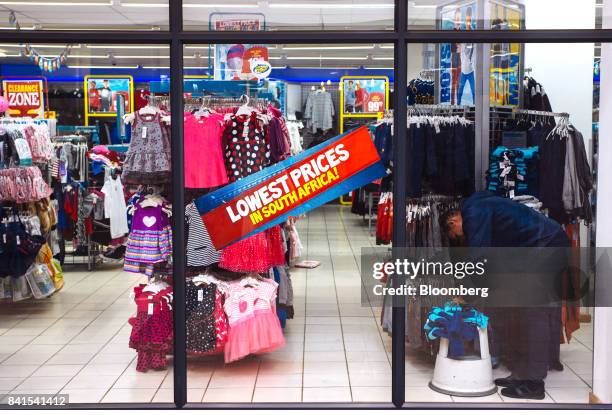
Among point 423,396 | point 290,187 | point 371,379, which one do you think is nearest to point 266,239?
point 290,187

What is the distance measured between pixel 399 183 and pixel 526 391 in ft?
5.26

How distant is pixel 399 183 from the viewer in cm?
423

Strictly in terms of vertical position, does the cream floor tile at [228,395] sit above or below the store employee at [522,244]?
below

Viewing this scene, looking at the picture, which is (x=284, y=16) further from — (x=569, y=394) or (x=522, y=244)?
(x=569, y=394)

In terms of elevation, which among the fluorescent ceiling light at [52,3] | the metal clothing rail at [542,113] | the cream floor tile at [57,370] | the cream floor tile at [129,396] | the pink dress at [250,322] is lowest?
the cream floor tile at [129,396]

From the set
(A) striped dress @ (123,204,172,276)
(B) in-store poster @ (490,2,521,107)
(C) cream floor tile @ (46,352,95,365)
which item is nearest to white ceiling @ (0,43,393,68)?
(B) in-store poster @ (490,2,521,107)

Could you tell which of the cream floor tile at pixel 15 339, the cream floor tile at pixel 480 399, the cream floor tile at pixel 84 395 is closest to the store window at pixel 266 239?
the cream floor tile at pixel 480 399

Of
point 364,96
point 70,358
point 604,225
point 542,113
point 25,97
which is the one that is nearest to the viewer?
point 604,225

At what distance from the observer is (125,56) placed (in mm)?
5090

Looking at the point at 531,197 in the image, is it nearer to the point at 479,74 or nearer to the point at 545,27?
the point at 479,74

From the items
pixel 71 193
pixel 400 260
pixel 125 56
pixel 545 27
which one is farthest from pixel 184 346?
pixel 71 193

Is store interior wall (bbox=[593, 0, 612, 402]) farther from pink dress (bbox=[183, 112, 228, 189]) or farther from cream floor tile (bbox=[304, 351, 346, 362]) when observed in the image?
pink dress (bbox=[183, 112, 228, 189])

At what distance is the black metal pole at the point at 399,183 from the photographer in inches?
163

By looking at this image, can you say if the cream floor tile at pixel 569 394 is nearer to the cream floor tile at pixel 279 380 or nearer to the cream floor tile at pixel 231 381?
the cream floor tile at pixel 279 380
